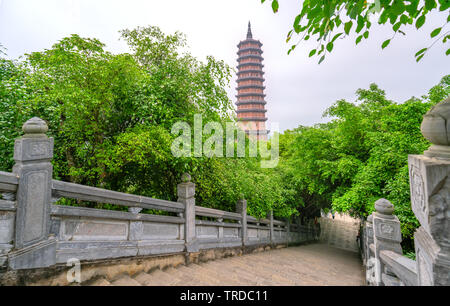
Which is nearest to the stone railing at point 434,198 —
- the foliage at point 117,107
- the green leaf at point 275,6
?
the green leaf at point 275,6

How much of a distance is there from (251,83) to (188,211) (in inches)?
1599

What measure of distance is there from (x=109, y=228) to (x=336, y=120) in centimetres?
1210

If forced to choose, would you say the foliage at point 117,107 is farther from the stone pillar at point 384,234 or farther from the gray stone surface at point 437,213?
the gray stone surface at point 437,213

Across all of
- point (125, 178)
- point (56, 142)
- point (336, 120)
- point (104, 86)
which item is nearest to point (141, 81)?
point (104, 86)

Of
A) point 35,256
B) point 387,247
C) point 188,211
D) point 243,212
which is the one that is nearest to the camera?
point 35,256

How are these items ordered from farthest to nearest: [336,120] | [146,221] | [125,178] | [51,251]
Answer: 1. [336,120]
2. [125,178]
3. [146,221]
4. [51,251]

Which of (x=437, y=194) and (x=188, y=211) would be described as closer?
(x=437, y=194)

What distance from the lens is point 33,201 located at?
2635 mm

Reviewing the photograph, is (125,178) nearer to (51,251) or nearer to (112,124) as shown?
(112,124)

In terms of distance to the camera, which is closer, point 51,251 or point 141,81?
point 51,251

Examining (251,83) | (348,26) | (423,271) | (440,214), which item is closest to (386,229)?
(423,271)

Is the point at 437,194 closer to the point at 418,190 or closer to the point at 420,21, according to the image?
the point at 418,190

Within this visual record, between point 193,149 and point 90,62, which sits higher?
point 90,62
